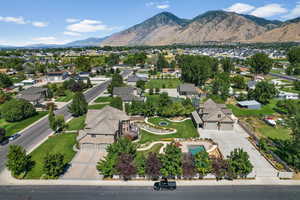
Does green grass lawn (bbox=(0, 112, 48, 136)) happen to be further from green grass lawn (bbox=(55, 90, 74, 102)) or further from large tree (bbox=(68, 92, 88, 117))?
green grass lawn (bbox=(55, 90, 74, 102))

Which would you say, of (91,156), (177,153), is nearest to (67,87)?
(91,156)

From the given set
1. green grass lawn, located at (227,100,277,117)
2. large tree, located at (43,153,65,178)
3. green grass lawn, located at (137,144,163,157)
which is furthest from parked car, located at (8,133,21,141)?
green grass lawn, located at (227,100,277,117)

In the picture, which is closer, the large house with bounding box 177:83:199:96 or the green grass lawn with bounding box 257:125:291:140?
the green grass lawn with bounding box 257:125:291:140

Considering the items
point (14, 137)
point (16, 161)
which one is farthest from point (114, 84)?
point (16, 161)

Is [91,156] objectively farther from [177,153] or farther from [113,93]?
[113,93]

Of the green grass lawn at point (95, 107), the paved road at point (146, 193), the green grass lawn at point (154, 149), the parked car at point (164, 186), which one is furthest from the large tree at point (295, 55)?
the parked car at point (164, 186)
